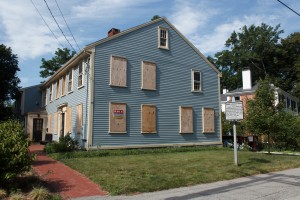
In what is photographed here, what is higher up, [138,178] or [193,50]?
[193,50]

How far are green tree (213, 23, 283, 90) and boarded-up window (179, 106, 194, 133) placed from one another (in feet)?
118

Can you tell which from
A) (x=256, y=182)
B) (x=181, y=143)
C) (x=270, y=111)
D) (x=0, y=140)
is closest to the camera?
(x=0, y=140)

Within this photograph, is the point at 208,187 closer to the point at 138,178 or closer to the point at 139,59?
the point at 138,178

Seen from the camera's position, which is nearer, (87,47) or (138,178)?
(138,178)

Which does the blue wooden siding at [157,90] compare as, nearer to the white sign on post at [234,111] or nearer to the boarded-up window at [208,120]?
the boarded-up window at [208,120]

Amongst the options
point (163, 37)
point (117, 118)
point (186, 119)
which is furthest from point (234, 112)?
point (163, 37)

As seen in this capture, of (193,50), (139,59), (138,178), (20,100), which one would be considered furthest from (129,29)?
(20,100)

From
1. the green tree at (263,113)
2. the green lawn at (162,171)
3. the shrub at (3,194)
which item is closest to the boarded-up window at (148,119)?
the green lawn at (162,171)

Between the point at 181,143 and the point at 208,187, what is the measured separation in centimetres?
1154

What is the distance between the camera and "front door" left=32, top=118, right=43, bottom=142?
94.7ft

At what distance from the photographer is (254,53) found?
5472 centimetres

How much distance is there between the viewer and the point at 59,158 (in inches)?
591

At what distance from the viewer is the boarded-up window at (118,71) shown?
754 inches

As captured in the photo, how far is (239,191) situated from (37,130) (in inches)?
918
